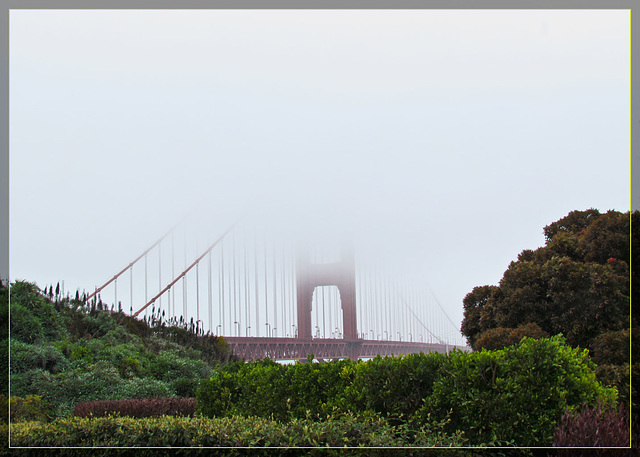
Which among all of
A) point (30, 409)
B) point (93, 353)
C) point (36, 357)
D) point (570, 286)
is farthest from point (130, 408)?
point (570, 286)

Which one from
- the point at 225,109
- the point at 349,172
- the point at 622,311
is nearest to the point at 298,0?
the point at 225,109

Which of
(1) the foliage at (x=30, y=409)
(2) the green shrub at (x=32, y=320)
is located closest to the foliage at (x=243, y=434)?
(1) the foliage at (x=30, y=409)

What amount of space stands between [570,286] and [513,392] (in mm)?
2238

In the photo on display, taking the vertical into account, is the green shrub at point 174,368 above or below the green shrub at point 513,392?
below

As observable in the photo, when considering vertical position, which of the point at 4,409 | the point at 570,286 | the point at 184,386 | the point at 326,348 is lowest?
the point at 4,409

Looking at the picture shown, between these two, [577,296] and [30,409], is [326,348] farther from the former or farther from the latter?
[30,409]

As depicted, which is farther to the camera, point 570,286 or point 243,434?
point 570,286

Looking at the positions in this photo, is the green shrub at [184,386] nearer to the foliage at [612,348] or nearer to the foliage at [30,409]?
the foliage at [30,409]

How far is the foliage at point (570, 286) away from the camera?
5973 mm

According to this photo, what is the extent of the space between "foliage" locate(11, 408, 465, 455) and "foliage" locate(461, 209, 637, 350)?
175 centimetres

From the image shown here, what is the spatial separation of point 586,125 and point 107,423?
5.23m

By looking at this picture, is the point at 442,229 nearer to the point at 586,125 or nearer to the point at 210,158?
the point at 586,125

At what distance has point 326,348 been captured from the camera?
6.25 meters

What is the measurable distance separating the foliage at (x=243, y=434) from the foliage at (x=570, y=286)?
175 centimetres
